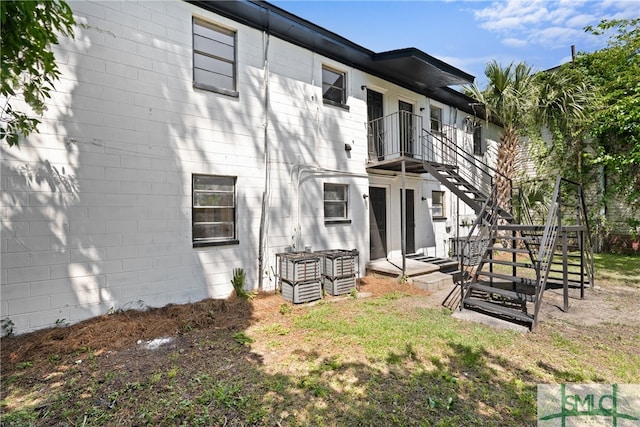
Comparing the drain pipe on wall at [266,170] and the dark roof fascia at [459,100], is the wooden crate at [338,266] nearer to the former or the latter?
the drain pipe on wall at [266,170]

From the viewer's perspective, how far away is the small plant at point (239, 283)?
20.6 ft

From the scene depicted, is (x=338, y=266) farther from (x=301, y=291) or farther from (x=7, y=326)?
(x=7, y=326)

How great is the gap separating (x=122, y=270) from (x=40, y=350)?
1457mm

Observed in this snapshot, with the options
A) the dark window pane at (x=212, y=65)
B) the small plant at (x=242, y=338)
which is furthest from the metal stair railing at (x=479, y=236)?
the dark window pane at (x=212, y=65)

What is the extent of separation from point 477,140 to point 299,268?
11.9 metres

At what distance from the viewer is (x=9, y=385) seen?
331cm

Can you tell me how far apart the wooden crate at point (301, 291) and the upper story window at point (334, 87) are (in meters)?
4.70

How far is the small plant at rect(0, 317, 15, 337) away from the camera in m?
4.26

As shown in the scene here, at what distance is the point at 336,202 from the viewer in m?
8.45

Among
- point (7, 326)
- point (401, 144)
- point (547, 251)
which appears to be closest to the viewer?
point (7, 326)

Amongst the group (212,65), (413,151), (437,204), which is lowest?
(437,204)

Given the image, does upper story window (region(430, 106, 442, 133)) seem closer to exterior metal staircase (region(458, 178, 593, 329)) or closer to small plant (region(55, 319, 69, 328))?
exterior metal staircase (region(458, 178, 593, 329))

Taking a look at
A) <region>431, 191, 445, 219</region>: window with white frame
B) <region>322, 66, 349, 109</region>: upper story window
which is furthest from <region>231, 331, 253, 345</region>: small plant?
<region>431, 191, 445, 219</region>: window with white frame

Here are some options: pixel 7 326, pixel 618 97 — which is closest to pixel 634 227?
pixel 618 97
